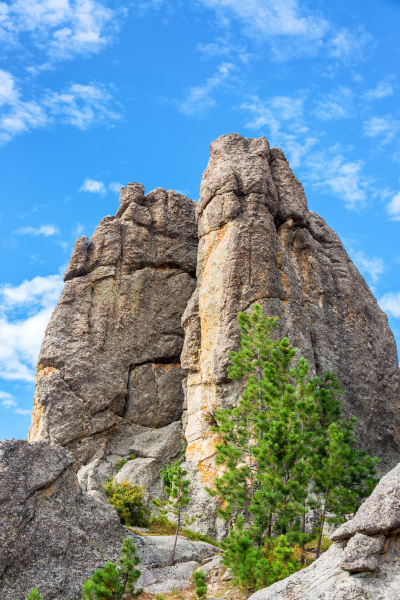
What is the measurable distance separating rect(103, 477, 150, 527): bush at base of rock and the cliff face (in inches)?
111

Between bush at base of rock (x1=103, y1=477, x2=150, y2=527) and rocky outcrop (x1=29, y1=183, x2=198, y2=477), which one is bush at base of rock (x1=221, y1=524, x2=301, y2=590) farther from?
rocky outcrop (x1=29, y1=183, x2=198, y2=477)

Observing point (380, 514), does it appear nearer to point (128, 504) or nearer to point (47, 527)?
point (47, 527)

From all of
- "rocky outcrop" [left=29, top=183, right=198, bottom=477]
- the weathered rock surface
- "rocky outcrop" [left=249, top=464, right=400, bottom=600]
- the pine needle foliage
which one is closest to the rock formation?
the weathered rock surface

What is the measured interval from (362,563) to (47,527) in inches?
344

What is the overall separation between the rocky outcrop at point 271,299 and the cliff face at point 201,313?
0.29 feet

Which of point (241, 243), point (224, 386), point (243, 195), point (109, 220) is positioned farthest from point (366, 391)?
point (109, 220)

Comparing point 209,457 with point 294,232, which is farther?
point 294,232

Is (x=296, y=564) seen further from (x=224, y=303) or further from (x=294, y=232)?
(x=294, y=232)

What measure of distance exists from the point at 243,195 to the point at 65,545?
22.8 metres

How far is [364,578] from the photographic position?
1030cm

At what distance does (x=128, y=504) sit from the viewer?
23.7 metres

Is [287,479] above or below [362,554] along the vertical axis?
above

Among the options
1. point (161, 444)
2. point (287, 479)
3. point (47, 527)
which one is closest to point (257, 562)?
point (287, 479)

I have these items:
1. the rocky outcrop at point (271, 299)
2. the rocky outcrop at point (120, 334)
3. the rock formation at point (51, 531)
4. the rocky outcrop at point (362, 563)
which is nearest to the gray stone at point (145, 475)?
the rocky outcrop at point (120, 334)
